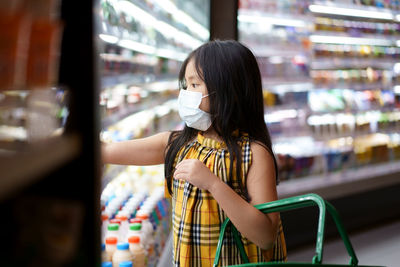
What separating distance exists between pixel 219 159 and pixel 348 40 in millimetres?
4143

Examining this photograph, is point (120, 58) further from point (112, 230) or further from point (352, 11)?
point (352, 11)

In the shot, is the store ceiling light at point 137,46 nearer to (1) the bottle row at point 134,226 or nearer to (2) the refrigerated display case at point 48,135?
(1) the bottle row at point 134,226

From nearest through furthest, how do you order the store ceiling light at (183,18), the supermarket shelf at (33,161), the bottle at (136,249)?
the supermarket shelf at (33,161), the bottle at (136,249), the store ceiling light at (183,18)

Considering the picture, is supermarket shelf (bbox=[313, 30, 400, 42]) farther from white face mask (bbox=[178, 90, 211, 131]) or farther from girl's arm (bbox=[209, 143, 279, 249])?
girl's arm (bbox=[209, 143, 279, 249])

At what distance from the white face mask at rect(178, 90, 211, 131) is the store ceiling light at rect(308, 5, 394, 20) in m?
3.37

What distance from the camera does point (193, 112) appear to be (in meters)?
1.88

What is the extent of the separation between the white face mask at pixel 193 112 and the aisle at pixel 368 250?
2.49 m

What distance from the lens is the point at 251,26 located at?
4.56m

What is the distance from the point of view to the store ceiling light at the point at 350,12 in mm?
5066

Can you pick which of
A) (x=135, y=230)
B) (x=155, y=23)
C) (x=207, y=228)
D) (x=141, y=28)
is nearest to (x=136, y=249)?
(x=135, y=230)

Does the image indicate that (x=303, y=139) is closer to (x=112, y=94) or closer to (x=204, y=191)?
(x=112, y=94)

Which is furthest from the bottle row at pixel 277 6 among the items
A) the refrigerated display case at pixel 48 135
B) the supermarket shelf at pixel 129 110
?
the refrigerated display case at pixel 48 135

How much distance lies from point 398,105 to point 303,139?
1.71 m

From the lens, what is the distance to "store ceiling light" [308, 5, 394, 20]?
507cm
